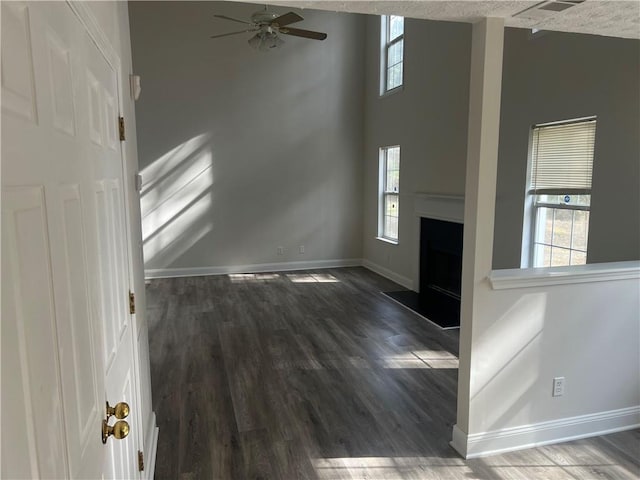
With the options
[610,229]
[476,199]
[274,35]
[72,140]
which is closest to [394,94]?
[274,35]

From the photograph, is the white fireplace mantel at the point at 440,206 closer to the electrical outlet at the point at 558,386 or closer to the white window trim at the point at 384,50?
the white window trim at the point at 384,50

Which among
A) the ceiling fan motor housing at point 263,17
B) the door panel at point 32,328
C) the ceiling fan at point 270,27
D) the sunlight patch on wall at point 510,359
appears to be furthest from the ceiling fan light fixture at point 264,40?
the door panel at point 32,328

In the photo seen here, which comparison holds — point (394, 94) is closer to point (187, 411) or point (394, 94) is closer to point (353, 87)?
point (353, 87)

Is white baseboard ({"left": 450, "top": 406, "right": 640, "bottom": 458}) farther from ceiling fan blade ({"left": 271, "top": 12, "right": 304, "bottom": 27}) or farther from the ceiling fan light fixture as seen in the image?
the ceiling fan light fixture

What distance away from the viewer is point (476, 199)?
89.6 inches

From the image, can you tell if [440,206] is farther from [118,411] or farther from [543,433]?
[118,411]

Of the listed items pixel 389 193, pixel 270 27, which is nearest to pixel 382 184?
pixel 389 193

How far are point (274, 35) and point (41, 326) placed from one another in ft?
15.1

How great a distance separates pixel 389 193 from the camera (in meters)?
6.79

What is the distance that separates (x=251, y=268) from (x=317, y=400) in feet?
14.2

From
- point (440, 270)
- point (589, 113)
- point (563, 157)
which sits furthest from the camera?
point (440, 270)

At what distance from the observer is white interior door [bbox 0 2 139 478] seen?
0.64 m

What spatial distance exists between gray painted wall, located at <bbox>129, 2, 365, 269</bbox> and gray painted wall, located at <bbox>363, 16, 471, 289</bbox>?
0.45 m

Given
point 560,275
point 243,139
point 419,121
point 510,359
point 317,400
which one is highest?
point 419,121
